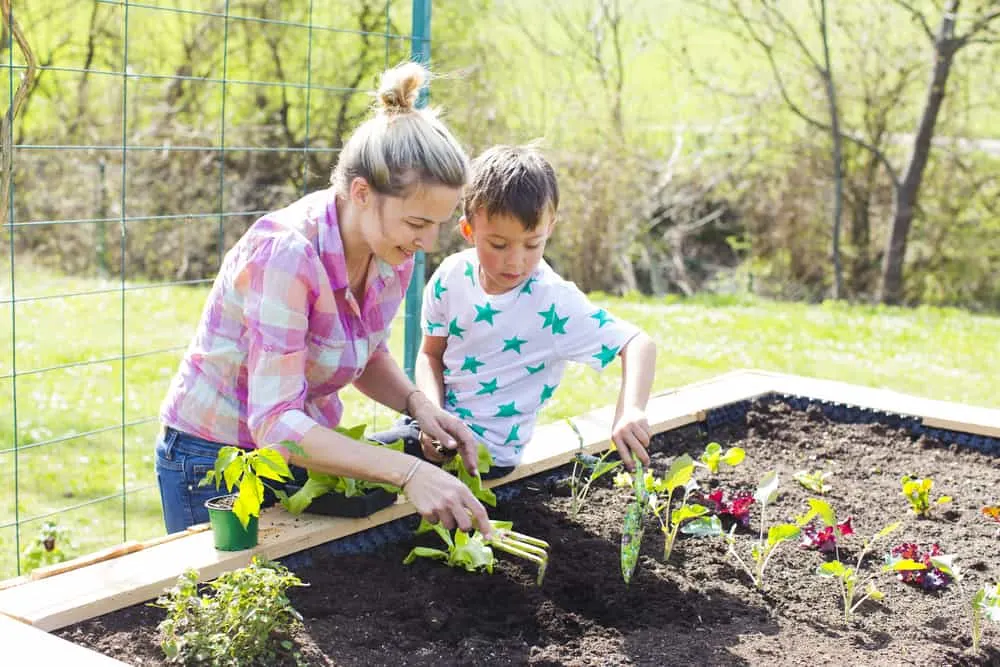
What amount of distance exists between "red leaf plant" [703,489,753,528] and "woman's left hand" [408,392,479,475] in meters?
0.67

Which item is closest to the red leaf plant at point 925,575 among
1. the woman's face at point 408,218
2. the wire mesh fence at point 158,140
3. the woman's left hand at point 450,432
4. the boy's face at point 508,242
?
the woman's left hand at point 450,432

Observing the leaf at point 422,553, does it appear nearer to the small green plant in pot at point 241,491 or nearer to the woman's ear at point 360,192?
the small green plant in pot at point 241,491

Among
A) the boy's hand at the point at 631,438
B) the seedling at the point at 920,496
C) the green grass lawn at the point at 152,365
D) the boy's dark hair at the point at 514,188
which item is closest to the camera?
the boy's hand at the point at 631,438

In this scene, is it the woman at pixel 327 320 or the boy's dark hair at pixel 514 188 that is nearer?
the woman at pixel 327 320

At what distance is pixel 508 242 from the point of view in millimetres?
2496

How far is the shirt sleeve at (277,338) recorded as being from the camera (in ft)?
6.62

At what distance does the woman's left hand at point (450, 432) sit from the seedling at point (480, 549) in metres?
0.16

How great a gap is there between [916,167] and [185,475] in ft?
25.1

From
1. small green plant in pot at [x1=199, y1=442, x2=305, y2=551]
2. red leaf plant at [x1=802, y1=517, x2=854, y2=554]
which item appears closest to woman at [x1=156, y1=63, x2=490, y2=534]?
small green plant in pot at [x1=199, y1=442, x2=305, y2=551]

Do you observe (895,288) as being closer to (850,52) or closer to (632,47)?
(850,52)

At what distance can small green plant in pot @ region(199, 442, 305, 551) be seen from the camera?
1848 mm

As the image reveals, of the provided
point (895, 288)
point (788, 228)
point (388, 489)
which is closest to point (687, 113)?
point (788, 228)

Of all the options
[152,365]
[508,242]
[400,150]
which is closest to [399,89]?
[400,150]

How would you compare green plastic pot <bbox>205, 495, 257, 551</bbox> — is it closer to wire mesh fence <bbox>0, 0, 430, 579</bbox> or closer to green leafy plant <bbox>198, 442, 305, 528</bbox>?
green leafy plant <bbox>198, 442, 305, 528</bbox>
